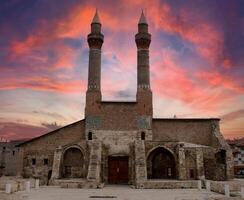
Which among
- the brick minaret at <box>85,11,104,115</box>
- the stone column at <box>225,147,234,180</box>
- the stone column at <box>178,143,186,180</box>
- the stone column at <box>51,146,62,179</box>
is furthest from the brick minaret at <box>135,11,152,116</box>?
the stone column at <box>51,146,62,179</box>

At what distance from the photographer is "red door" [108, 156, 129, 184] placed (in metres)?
31.7

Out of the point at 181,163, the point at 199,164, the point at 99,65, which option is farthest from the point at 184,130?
the point at 99,65

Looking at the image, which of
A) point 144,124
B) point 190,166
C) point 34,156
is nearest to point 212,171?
point 190,166

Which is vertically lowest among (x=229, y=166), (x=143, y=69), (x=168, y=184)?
(x=168, y=184)

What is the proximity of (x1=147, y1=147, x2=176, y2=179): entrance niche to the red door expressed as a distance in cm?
254

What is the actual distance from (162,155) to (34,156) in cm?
1406

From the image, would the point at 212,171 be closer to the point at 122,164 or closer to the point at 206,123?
the point at 206,123

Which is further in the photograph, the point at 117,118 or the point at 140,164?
the point at 117,118

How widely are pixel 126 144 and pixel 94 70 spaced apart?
32.6ft

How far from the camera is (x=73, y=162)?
109 feet

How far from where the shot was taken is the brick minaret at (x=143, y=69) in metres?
36.8

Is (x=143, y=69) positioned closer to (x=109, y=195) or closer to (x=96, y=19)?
(x=96, y=19)

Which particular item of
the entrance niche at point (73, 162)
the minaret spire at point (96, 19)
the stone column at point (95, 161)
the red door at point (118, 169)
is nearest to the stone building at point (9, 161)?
the entrance niche at point (73, 162)

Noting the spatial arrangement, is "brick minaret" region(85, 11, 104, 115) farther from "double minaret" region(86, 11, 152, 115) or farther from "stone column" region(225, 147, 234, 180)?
"stone column" region(225, 147, 234, 180)
